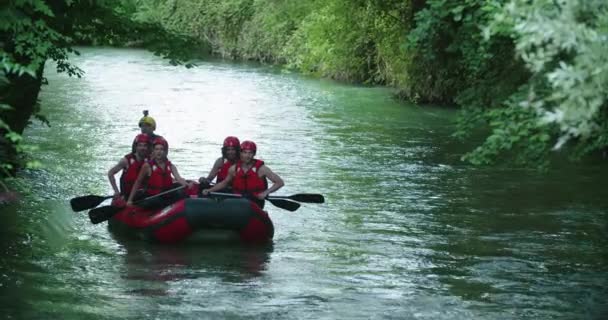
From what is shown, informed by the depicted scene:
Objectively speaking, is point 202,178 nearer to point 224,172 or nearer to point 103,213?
point 224,172

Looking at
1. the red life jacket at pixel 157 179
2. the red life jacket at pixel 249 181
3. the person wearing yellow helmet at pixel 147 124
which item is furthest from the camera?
the person wearing yellow helmet at pixel 147 124

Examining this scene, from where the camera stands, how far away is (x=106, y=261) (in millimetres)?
11727

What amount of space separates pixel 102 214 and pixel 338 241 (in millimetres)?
2603

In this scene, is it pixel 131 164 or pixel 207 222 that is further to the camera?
pixel 131 164

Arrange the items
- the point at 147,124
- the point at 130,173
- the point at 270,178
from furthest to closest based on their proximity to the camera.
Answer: the point at 147,124
the point at 130,173
the point at 270,178

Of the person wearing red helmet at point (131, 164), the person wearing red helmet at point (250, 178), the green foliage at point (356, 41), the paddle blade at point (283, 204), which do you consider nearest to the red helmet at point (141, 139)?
the person wearing red helmet at point (131, 164)

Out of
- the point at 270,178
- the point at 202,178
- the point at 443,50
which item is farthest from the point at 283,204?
the point at 443,50

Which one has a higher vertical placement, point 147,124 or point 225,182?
point 147,124

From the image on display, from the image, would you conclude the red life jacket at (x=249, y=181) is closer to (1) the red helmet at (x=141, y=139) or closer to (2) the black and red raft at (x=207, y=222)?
(2) the black and red raft at (x=207, y=222)

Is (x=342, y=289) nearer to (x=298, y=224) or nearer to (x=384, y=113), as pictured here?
(x=298, y=224)

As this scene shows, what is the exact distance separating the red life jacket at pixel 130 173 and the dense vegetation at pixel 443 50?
1364 mm

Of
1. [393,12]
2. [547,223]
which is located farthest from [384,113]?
[547,223]

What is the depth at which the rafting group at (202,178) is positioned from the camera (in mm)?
12469

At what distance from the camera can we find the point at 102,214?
41.7ft
